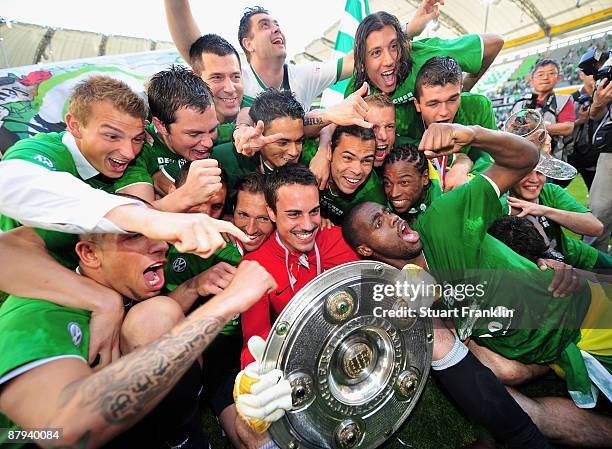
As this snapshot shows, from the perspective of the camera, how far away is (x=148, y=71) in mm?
7207

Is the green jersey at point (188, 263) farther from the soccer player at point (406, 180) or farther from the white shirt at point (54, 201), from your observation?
the soccer player at point (406, 180)

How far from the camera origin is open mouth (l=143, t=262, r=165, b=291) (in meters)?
1.96

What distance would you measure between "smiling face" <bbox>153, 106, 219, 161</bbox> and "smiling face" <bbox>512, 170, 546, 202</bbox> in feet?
9.26

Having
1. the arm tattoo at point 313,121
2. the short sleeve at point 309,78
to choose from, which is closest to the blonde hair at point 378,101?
the arm tattoo at point 313,121

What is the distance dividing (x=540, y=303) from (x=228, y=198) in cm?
241

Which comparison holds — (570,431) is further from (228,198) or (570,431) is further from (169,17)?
(169,17)

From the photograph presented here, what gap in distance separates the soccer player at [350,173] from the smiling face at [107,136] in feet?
4.78

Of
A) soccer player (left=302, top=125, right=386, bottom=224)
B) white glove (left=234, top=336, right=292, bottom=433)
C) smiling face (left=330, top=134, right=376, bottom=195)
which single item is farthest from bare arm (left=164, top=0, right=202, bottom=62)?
white glove (left=234, top=336, right=292, bottom=433)

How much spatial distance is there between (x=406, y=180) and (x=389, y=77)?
3.69 feet

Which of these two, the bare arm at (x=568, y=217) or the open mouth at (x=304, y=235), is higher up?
the open mouth at (x=304, y=235)

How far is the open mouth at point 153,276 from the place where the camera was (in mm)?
1965

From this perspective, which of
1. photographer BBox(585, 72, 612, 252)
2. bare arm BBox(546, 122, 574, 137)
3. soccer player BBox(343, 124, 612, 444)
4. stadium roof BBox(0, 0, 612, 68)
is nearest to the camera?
soccer player BBox(343, 124, 612, 444)

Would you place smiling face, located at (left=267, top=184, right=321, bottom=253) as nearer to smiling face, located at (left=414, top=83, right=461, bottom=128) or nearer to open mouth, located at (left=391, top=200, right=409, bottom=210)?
open mouth, located at (left=391, top=200, right=409, bottom=210)

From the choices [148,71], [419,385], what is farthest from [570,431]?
[148,71]
